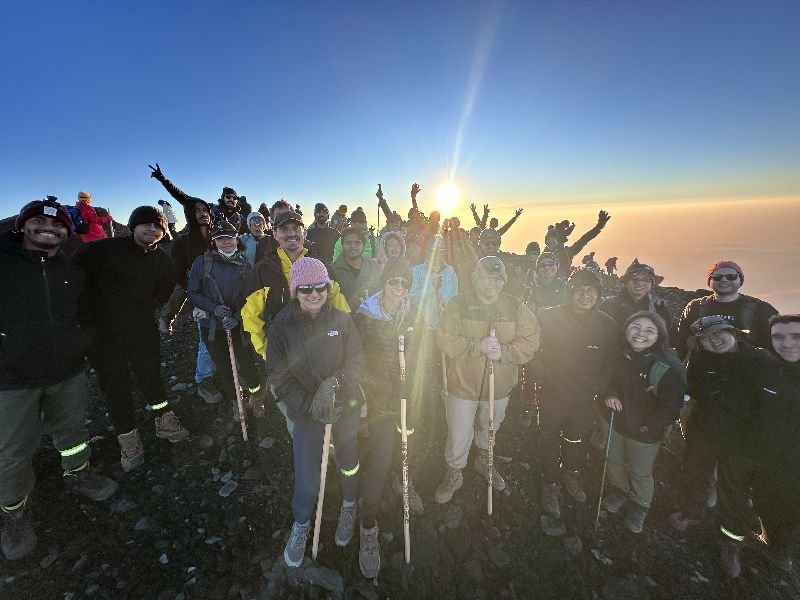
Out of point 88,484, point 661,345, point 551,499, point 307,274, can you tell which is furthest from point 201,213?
point 661,345

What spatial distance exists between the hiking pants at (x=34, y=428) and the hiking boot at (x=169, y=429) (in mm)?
1203

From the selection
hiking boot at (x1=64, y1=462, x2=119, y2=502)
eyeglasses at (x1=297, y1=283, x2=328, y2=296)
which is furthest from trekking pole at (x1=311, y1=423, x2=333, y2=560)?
hiking boot at (x1=64, y1=462, x2=119, y2=502)

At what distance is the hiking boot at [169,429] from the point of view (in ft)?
20.3

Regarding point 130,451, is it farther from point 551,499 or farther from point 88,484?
point 551,499

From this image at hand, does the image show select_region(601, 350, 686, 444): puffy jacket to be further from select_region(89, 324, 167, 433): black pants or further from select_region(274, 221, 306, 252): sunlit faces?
select_region(89, 324, 167, 433): black pants

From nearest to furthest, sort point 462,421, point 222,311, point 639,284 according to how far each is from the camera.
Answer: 1. point 462,421
2. point 222,311
3. point 639,284

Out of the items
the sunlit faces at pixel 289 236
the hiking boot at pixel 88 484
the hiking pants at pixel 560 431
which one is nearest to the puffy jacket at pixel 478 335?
the hiking pants at pixel 560 431

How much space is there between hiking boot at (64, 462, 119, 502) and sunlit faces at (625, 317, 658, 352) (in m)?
8.87

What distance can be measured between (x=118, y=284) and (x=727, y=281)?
11.0 metres

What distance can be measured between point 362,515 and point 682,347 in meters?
7.20

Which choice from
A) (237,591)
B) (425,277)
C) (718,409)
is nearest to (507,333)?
(425,277)

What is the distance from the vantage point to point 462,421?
215 inches

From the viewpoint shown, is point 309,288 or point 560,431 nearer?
point 309,288

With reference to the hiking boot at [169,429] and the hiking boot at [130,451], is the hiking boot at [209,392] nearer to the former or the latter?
the hiking boot at [169,429]
